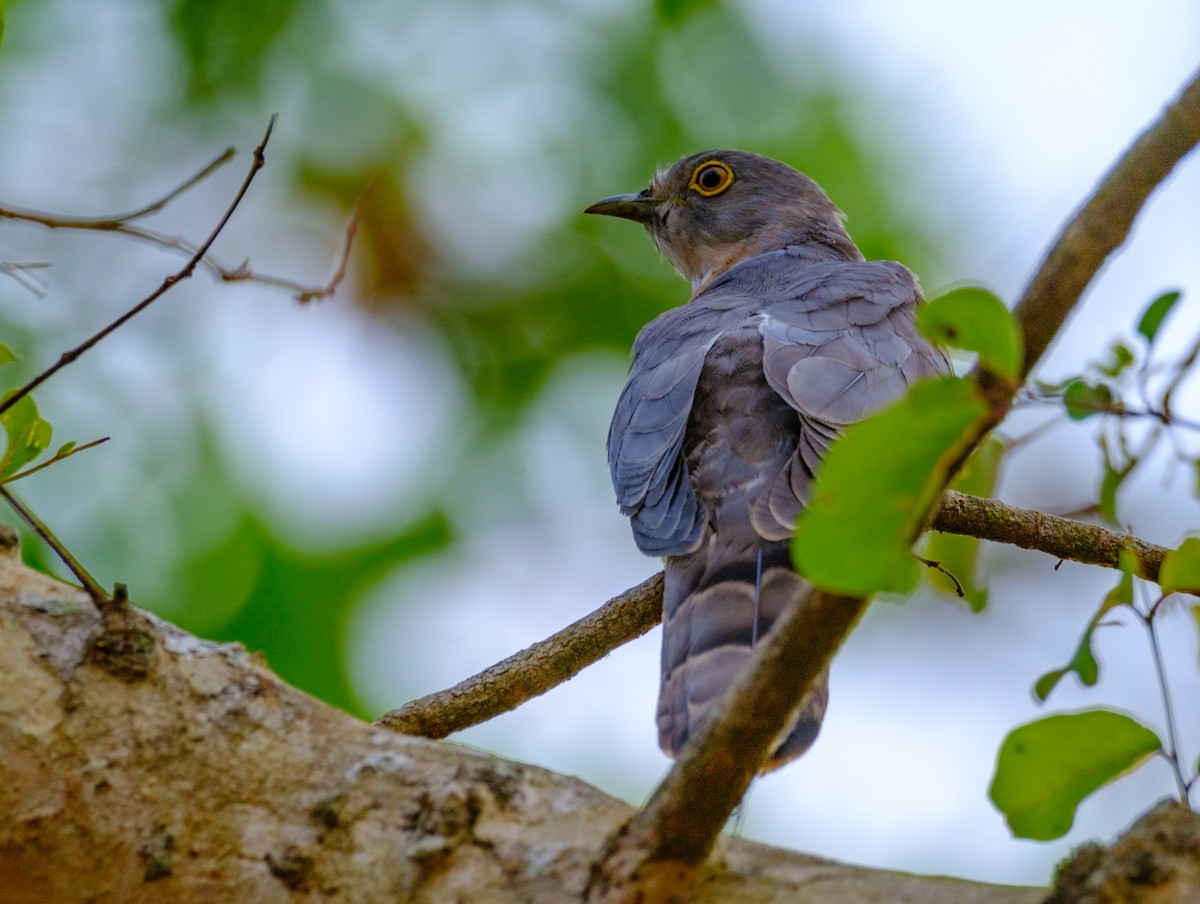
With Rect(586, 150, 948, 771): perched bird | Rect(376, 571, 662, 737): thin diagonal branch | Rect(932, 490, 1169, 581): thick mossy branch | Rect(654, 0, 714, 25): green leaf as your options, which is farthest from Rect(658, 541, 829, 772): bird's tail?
Rect(654, 0, 714, 25): green leaf

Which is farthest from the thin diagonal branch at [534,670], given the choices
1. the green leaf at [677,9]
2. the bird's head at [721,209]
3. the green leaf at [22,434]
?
the green leaf at [677,9]

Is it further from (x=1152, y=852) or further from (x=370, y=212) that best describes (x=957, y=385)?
(x=370, y=212)

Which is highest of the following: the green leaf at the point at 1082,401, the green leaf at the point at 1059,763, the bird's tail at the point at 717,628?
the bird's tail at the point at 717,628

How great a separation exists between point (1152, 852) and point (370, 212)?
6671 millimetres

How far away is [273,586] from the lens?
6.86 m

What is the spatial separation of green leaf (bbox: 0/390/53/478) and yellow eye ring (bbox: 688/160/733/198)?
16.5ft

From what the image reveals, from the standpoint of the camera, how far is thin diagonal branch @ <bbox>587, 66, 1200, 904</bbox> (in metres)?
1.73

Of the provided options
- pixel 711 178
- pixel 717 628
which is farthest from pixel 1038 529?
pixel 711 178

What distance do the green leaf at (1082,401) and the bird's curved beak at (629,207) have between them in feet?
17.2

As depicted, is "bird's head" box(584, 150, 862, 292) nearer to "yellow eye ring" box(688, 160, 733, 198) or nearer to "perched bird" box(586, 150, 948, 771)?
"yellow eye ring" box(688, 160, 733, 198)

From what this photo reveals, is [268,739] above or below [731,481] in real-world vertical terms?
below

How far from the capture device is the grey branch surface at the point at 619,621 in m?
3.38

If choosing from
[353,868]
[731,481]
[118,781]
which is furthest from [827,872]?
[731,481]

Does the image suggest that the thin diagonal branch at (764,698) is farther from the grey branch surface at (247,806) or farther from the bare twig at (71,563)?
the bare twig at (71,563)
